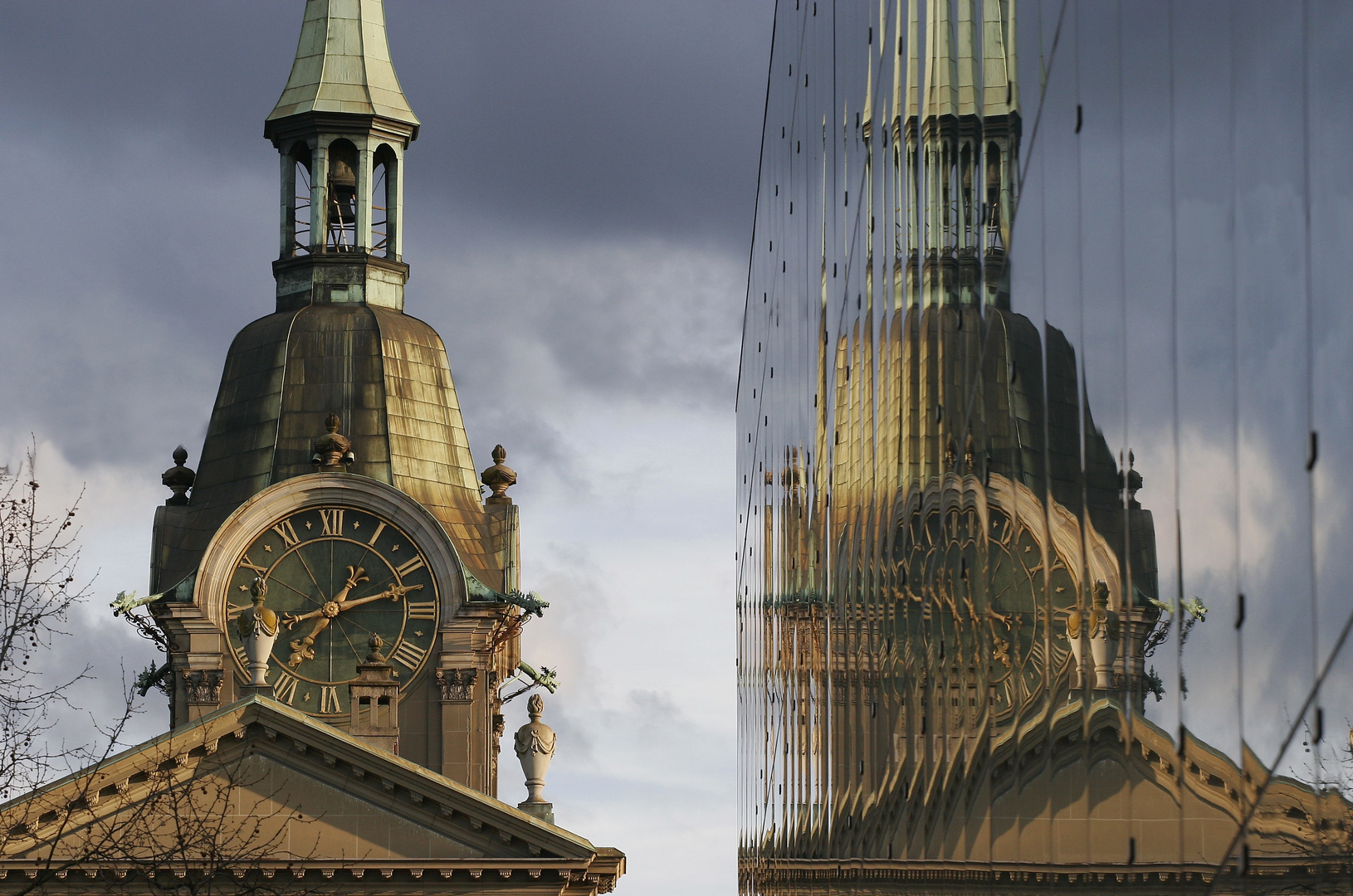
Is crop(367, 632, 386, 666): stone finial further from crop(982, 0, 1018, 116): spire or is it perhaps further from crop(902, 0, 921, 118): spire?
crop(982, 0, 1018, 116): spire

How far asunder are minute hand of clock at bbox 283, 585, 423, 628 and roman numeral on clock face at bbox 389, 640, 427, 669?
1.72 m

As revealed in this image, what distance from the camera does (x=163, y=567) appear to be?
7112cm

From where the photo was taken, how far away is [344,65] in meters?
79.8

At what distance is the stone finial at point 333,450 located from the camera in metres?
69.2

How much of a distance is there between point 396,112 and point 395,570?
15741 millimetres

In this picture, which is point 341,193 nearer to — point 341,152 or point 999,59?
point 341,152

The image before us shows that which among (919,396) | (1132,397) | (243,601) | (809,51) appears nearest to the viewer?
(1132,397)

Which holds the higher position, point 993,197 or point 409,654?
point 409,654

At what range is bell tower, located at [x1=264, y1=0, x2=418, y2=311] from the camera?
253 feet

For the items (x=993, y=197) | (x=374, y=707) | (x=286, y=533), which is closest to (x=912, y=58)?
(x=993, y=197)

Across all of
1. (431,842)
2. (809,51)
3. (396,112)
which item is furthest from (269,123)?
(809,51)

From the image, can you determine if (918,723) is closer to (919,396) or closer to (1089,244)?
(919,396)

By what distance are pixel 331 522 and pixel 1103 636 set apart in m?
60.9

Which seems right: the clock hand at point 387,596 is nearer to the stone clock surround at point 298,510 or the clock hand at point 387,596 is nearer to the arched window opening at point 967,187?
the stone clock surround at point 298,510
